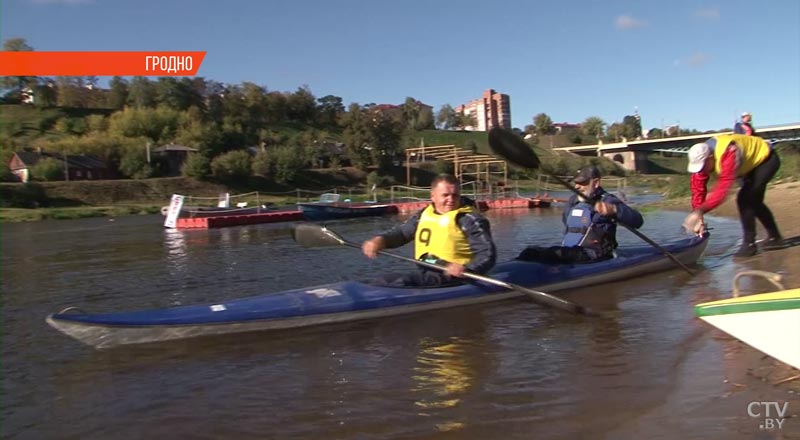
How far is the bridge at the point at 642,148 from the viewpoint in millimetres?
64062

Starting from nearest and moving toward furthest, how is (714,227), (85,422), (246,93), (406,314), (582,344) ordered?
(85,422) → (582,344) → (406,314) → (714,227) → (246,93)

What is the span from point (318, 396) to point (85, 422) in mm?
1543

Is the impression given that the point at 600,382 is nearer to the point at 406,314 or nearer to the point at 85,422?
the point at 406,314

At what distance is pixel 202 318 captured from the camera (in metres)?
5.54

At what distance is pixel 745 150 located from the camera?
7.72 metres

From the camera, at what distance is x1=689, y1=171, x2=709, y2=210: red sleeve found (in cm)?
762

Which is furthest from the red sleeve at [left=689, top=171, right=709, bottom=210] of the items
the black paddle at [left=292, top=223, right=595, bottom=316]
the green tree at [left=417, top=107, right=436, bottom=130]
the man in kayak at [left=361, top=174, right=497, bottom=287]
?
the green tree at [left=417, top=107, right=436, bottom=130]

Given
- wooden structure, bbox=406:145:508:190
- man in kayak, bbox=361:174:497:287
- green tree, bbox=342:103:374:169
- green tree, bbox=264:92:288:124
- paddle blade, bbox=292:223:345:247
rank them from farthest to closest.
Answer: green tree, bbox=264:92:288:124 < green tree, bbox=342:103:374:169 < wooden structure, bbox=406:145:508:190 < paddle blade, bbox=292:223:345:247 < man in kayak, bbox=361:174:497:287

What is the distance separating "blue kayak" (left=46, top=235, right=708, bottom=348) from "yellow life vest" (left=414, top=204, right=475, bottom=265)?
375 mm

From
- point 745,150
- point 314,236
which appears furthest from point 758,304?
point 745,150

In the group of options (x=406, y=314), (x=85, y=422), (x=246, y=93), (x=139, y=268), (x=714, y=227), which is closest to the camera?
(x=85, y=422)

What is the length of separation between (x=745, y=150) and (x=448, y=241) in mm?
4302

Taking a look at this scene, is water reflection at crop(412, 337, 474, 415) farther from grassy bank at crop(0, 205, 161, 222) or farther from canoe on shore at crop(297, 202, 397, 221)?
grassy bank at crop(0, 205, 161, 222)

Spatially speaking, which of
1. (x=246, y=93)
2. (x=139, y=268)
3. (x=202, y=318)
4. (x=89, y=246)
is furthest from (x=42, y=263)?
(x=246, y=93)
